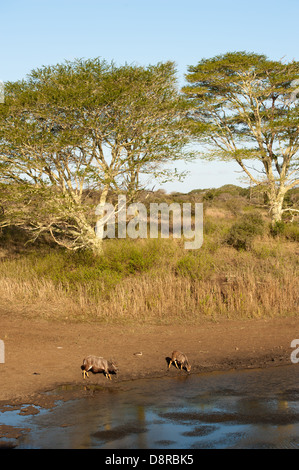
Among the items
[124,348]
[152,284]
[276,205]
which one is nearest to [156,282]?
[152,284]

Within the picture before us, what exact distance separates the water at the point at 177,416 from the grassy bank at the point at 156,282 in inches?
129

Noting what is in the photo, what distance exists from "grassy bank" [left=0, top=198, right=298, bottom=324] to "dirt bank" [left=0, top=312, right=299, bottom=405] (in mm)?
526

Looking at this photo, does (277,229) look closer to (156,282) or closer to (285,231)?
(285,231)

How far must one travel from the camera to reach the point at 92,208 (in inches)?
565

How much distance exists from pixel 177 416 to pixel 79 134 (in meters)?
9.68

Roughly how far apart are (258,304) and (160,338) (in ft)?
8.64

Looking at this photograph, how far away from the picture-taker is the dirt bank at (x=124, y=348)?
21.4ft

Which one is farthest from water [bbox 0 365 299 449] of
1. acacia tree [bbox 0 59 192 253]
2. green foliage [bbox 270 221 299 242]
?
green foliage [bbox 270 221 299 242]

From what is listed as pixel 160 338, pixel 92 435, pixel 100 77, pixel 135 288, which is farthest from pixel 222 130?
pixel 92 435

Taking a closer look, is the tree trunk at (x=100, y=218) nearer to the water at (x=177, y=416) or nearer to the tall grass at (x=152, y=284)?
the tall grass at (x=152, y=284)

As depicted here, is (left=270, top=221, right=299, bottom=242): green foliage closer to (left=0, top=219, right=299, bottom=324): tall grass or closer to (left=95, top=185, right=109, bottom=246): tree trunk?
(left=0, top=219, right=299, bottom=324): tall grass

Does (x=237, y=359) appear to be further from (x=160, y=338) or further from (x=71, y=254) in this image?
(x=71, y=254)

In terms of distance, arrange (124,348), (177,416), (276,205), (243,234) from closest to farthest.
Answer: (177,416), (124,348), (243,234), (276,205)

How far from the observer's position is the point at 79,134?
44.1 feet
